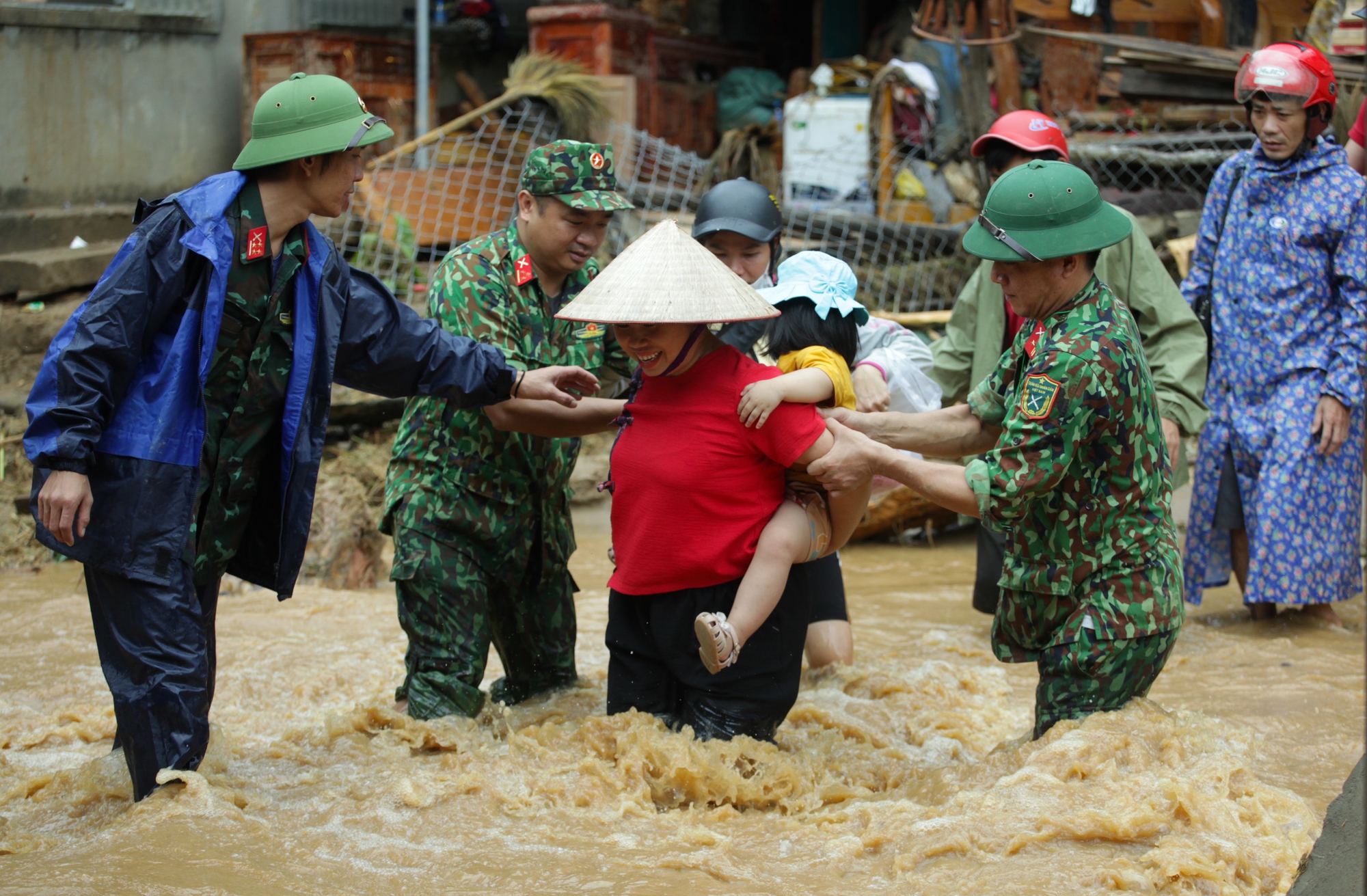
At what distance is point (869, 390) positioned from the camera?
4.02 metres

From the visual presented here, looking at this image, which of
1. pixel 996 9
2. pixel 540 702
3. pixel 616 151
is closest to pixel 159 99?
pixel 616 151

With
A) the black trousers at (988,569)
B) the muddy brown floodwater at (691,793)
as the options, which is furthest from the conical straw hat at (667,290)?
the black trousers at (988,569)

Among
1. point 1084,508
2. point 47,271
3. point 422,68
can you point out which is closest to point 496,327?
point 1084,508

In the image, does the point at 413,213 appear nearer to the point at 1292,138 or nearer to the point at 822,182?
the point at 822,182

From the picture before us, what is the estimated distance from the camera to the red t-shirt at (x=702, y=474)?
11.0 ft

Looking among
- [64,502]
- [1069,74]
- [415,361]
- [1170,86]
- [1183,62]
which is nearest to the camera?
[64,502]

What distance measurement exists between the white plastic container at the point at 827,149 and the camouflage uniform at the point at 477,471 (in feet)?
21.4

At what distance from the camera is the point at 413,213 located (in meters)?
8.84

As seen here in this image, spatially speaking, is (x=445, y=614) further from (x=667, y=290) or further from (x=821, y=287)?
(x=821, y=287)

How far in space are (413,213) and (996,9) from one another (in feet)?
15.9

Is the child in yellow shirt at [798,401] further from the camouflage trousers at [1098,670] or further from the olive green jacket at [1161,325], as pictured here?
the olive green jacket at [1161,325]

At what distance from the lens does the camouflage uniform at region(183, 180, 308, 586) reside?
11.0ft

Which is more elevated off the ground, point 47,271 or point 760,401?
point 760,401

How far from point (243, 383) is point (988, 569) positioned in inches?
125
